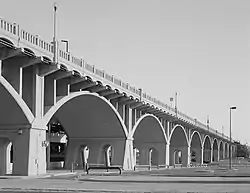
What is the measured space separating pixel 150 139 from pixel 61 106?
4199cm

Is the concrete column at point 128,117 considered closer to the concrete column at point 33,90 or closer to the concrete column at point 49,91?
the concrete column at point 49,91

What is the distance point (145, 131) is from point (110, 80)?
35248 millimetres

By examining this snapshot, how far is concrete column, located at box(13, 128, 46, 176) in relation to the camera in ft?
126

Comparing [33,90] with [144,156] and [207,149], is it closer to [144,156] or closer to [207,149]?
[144,156]

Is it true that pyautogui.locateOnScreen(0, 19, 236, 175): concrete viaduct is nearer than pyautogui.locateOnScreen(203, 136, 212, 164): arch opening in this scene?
Yes

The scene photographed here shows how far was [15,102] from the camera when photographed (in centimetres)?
3578

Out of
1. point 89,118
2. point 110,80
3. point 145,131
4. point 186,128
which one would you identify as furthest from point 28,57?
point 186,128

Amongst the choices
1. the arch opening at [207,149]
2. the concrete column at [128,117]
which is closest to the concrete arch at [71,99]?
the concrete column at [128,117]

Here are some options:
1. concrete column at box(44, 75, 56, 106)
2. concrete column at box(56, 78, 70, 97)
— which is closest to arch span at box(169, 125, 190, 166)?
concrete column at box(56, 78, 70, 97)

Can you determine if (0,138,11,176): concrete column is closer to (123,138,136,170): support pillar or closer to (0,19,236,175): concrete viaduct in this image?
(0,19,236,175): concrete viaduct

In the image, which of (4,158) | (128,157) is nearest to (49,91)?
(4,158)

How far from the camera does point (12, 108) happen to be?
122ft

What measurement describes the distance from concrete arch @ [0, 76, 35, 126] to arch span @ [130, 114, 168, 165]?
146 ft

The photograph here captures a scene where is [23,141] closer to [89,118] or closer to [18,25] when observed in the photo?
[18,25]
